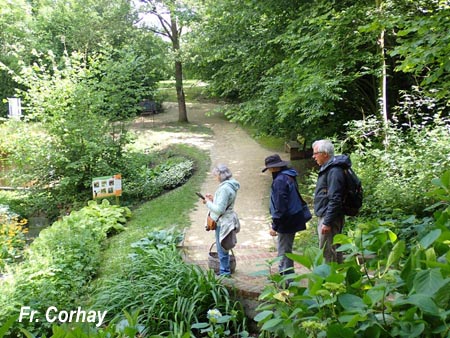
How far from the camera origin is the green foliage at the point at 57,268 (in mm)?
5440

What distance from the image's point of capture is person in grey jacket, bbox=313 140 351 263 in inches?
179

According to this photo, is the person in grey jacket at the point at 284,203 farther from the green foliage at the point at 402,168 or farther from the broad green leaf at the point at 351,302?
the broad green leaf at the point at 351,302

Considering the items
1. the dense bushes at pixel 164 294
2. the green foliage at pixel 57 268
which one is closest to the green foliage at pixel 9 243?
the green foliage at pixel 57 268

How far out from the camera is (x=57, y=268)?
6.39 m

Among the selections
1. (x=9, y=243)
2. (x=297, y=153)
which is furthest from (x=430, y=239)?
(x=297, y=153)

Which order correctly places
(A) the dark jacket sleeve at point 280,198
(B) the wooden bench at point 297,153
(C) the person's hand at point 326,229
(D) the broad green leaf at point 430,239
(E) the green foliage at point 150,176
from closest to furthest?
1. (D) the broad green leaf at point 430,239
2. (C) the person's hand at point 326,229
3. (A) the dark jacket sleeve at point 280,198
4. (E) the green foliage at point 150,176
5. (B) the wooden bench at point 297,153

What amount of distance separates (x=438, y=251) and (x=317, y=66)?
7445mm

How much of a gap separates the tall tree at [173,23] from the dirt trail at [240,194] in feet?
8.75

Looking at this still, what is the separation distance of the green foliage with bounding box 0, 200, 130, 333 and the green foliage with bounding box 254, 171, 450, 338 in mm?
4496

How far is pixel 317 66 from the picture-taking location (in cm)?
866

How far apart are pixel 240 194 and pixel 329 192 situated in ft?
21.6

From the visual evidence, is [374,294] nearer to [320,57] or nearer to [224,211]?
[224,211]

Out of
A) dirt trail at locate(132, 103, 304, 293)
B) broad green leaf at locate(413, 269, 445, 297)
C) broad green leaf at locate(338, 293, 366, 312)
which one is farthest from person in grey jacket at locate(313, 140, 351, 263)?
broad green leaf at locate(413, 269, 445, 297)

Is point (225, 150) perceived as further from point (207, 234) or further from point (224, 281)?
point (224, 281)
